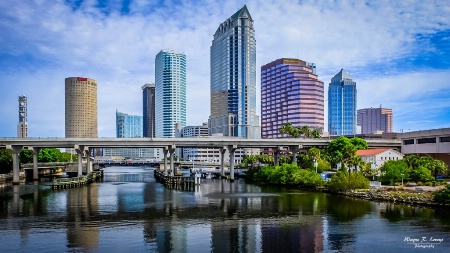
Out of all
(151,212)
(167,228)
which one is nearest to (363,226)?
(167,228)

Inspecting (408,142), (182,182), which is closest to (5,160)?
(182,182)

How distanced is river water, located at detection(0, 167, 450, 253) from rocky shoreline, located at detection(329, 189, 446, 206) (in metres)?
3.57

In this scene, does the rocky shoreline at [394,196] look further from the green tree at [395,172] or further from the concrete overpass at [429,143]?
the concrete overpass at [429,143]

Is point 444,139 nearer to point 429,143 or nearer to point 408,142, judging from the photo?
point 429,143

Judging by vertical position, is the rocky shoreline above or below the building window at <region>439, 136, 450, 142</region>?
below

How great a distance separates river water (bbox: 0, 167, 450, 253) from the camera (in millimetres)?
45219

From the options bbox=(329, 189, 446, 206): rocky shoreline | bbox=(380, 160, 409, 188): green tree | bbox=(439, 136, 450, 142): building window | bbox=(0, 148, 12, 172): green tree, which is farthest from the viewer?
bbox=(0, 148, 12, 172): green tree

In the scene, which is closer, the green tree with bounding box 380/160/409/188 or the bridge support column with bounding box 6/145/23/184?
the green tree with bounding box 380/160/409/188

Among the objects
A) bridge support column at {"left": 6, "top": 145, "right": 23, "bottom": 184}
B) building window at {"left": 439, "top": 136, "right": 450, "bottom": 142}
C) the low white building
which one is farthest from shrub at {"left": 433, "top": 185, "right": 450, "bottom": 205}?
bridge support column at {"left": 6, "top": 145, "right": 23, "bottom": 184}

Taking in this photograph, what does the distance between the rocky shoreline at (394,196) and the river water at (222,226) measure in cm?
357

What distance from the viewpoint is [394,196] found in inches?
3179

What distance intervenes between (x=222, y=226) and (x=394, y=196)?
141 ft

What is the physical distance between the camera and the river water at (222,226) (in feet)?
148

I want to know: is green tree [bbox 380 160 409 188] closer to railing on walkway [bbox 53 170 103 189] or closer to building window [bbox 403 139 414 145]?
building window [bbox 403 139 414 145]
